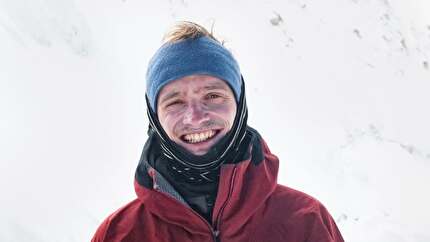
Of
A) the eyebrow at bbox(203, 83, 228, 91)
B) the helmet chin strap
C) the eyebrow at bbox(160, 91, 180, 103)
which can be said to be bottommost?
the helmet chin strap

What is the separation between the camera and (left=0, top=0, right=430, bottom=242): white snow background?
4020mm

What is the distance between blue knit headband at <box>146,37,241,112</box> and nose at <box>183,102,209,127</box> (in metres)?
0.13

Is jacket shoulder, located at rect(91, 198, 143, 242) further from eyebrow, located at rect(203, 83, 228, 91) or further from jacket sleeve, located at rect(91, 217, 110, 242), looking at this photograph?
eyebrow, located at rect(203, 83, 228, 91)

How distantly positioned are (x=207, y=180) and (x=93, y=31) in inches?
207

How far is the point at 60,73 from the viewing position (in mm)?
5352

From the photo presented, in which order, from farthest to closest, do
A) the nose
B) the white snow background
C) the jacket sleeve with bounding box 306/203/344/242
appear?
1. the white snow background
2. the jacket sleeve with bounding box 306/203/344/242
3. the nose

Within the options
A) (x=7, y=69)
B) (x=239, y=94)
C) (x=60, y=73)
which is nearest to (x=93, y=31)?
(x=60, y=73)

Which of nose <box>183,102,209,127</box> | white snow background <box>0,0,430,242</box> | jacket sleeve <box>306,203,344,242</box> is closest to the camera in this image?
nose <box>183,102,209,127</box>

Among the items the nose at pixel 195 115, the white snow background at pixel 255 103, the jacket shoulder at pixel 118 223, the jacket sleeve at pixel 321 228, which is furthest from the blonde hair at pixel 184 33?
the white snow background at pixel 255 103

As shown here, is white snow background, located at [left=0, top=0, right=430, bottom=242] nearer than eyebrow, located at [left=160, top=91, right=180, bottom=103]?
No

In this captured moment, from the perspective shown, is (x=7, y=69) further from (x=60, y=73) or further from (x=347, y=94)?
(x=347, y=94)

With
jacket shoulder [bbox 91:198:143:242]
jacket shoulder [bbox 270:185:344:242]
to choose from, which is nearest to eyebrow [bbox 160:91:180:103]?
jacket shoulder [bbox 91:198:143:242]

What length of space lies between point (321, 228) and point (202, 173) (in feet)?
1.74

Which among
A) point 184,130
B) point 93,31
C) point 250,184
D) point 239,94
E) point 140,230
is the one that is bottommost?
point 140,230
